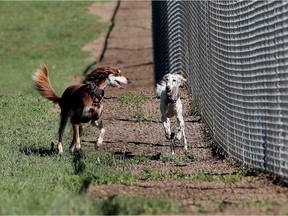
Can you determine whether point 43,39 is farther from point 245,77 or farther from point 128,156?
point 245,77

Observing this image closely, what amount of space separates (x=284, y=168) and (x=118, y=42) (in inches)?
853

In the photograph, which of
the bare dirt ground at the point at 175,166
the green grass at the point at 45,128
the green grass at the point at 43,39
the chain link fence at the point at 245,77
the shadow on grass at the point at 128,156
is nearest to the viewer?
the green grass at the point at 45,128

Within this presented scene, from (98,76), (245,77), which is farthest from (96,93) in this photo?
(245,77)

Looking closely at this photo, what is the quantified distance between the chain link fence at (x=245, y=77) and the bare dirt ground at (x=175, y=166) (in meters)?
0.28

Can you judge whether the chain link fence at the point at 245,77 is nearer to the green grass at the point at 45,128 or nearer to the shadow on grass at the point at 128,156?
the shadow on grass at the point at 128,156

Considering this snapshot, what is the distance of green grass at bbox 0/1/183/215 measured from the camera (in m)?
6.66

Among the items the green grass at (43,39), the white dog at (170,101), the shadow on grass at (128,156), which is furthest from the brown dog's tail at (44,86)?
the green grass at (43,39)

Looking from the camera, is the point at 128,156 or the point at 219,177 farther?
the point at 128,156

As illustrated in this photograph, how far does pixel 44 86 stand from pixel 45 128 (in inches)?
63.0

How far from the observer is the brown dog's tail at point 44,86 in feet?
42.7

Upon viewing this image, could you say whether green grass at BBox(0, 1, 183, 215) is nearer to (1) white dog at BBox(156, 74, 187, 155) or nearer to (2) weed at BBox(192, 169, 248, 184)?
(2) weed at BBox(192, 169, 248, 184)

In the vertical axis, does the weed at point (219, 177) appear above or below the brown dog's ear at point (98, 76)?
above

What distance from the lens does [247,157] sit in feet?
33.1

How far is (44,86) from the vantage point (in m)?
13.0
